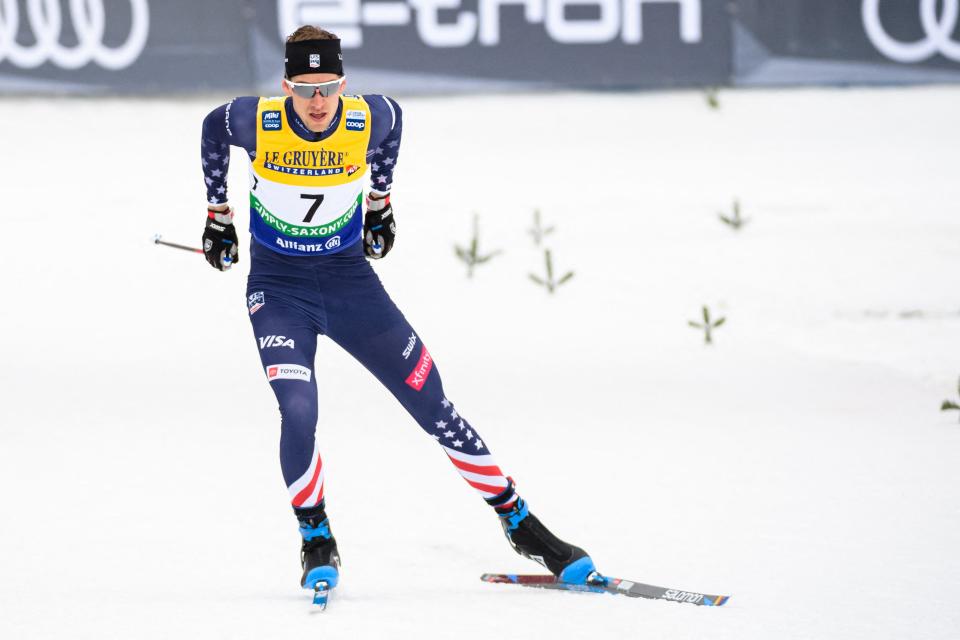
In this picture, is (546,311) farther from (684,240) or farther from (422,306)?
(684,240)

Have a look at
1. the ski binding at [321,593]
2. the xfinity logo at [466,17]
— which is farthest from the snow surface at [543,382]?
the xfinity logo at [466,17]

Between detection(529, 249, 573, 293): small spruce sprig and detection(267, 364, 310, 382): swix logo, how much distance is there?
13.3 ft

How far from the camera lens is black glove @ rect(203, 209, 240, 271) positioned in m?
4.82

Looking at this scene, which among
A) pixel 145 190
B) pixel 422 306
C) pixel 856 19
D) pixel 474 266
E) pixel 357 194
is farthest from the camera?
pixel 856 19

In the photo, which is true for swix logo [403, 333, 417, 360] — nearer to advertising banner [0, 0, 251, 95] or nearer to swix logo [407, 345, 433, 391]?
swix logo [407, 345, 433, 391]

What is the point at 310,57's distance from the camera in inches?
176

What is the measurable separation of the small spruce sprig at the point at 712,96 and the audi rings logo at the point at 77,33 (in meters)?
4.92

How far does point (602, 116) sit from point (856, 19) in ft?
7.53

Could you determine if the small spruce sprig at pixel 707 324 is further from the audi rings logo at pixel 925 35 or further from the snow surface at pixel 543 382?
the audi rings logo at pixel 925 35

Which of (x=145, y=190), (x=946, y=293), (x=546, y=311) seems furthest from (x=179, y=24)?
(x=946, y=293)

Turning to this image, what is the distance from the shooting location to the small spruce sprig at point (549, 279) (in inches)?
329

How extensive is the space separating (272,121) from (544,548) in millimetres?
1821

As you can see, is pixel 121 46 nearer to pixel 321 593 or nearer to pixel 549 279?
pixel 549 279

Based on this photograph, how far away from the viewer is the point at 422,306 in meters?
8.43
